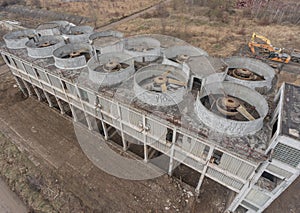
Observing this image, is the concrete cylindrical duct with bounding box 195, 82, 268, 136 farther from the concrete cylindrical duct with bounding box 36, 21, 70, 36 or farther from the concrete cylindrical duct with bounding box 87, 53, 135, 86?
the concrete cylindrical duct with bounding box 36, 21, 70, 36

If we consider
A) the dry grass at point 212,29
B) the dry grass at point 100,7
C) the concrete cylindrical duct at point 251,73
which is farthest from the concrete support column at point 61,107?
the dry grass at point 100,7

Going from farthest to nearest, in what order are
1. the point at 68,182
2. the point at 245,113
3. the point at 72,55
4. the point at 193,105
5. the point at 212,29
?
the point at 212,29 < the point at 72,55 < the point at 68,182 < the point at 193,105 < the point at 245,113

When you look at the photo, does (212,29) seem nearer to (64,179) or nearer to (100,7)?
(100,7)

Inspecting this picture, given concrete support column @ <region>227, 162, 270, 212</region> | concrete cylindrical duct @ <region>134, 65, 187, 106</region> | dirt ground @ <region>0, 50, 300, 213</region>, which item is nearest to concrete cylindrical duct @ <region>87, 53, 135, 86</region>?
concrete cylindrical duct @ <region>134, 65, 187, 106</region>

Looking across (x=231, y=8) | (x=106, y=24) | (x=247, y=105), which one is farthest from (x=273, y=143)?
(x=231, y=8)

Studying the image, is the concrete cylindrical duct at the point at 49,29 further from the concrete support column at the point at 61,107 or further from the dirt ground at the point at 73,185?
the dirt ground at the point at 73,185

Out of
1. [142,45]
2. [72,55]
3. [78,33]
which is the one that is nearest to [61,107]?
[72,55]
